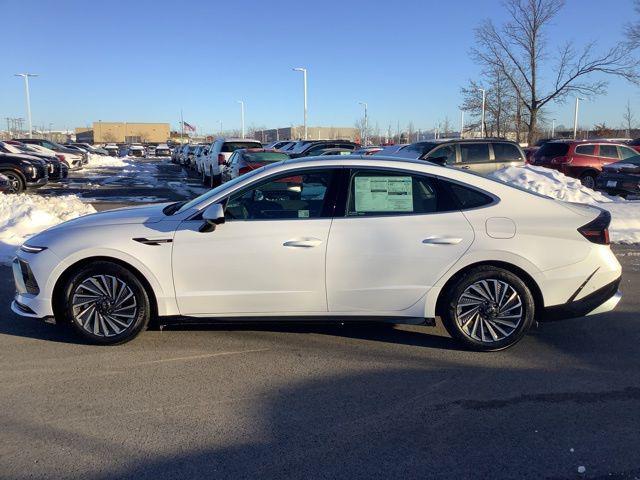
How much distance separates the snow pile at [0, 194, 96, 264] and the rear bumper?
6.96 metres

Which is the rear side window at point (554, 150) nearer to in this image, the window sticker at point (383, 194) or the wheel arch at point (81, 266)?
the window sticker at point (383, 194)

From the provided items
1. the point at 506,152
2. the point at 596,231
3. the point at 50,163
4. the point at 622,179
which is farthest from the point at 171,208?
the point at 50,163

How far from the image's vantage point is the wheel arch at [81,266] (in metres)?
4.52

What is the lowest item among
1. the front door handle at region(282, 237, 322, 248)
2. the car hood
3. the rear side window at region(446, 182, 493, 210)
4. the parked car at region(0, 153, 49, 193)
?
the front door handle at region(282, 237, 322, 248)

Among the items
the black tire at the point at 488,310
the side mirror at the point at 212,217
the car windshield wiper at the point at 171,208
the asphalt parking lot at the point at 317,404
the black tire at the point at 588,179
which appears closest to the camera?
the asphalt parking lot at the point at 317,404

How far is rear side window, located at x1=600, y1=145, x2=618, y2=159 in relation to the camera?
18000mm

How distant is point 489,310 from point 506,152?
1163 centimetres

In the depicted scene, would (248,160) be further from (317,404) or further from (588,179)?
(317,404)

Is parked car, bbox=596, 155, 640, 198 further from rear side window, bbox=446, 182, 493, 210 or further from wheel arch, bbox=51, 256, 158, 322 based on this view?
wheel arch, bbox=51, 256, 158, 322

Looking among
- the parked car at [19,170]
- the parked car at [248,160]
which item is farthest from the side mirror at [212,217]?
the parked car at [19,170]

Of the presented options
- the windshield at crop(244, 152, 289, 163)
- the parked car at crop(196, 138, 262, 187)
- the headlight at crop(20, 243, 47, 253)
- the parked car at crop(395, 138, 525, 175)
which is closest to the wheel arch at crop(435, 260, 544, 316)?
the headlight at crop(20, 243, 47, 253)

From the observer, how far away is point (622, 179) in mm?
14578

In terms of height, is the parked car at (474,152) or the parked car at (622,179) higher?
the parked car at (474,152)

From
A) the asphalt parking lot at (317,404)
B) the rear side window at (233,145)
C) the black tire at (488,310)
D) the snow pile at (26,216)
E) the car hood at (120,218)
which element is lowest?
the asphalt parking lot at (317,404)
